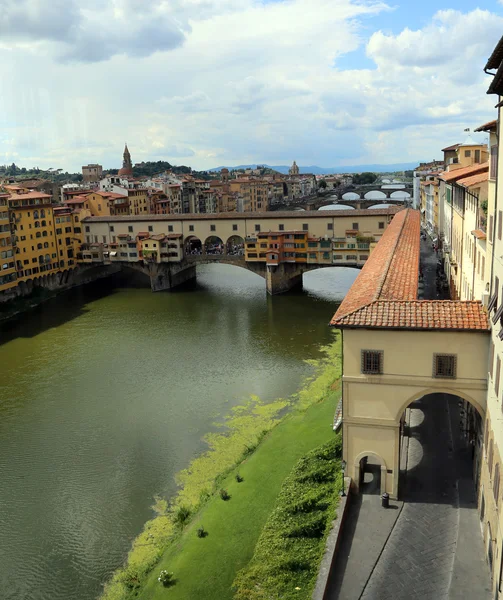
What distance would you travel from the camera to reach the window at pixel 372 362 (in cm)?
1523

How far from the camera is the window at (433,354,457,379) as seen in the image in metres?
14.8

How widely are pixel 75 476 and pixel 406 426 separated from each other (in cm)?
1209

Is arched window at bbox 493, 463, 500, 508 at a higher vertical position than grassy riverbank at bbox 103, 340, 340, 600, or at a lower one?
higher

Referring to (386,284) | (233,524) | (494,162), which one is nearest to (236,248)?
(386,284)

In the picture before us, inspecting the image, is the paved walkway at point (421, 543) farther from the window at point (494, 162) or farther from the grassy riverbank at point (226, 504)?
the window at point (494, 162)

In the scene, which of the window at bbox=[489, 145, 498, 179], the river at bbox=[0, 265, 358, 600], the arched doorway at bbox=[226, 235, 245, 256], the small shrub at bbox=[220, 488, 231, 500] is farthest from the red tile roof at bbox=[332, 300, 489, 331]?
the arched doorway at bbox=[226, 235, 245, 256]

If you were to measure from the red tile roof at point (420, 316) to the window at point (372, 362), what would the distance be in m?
0.83

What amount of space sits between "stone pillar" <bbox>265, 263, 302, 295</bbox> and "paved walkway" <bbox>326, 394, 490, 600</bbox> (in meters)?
32.2

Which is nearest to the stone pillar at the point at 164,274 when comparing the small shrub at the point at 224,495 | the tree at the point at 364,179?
the small shrub at the point at 224,495

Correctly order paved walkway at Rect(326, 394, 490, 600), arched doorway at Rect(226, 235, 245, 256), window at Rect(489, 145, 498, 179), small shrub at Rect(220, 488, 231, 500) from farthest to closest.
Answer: arched doorway at Rect(226, 235, 245, 256) → small shrub at Rect(220, 488, 231, 500) → window at Rect(489, 145, 498, 179) → paved walkway at Rect(326, 394, 490, 600)

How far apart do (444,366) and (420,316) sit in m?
1.46

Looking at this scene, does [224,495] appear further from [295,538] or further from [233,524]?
[295,538]

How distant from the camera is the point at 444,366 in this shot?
14844mm

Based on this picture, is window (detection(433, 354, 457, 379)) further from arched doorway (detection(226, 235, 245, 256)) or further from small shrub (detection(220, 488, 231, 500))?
arched doorway (detection(226, 235, 245, 256))
